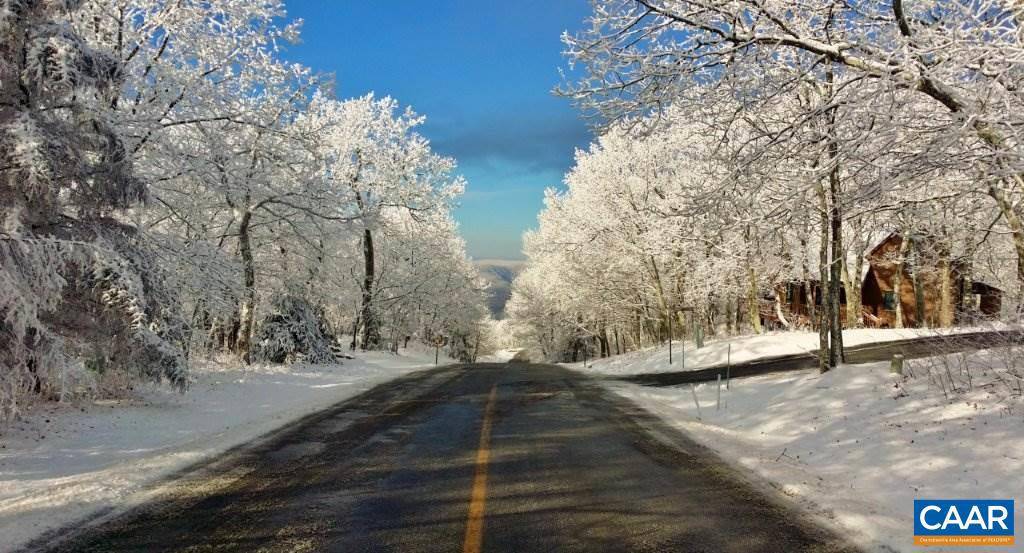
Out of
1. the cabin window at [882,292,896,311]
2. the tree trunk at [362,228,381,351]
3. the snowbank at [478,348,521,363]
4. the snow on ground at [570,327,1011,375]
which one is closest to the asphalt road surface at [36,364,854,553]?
the snow on ground at [570,327,1011,375]

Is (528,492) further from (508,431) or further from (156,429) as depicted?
(156,429)

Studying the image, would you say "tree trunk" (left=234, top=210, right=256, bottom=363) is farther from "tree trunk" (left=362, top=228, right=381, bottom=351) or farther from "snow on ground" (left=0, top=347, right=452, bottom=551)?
"tree trunk" (left=362, top=228, right=381, bottom=351)

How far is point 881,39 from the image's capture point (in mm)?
6602

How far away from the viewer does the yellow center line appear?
15.9 feet

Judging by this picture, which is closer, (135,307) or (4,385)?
(4,385)

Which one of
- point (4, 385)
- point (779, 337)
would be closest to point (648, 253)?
point (779, 337)

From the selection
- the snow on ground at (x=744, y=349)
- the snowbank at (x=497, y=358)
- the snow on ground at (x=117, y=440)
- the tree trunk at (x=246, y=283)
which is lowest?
the snowbank at (x=497, y=358)

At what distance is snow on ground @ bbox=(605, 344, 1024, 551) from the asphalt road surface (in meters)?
0.66

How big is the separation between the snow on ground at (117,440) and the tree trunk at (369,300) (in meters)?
17.0

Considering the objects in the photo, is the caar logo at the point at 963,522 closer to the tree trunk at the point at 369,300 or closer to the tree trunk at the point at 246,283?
the tree trunk at the point at 246,283

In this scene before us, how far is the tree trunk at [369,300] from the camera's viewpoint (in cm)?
3312

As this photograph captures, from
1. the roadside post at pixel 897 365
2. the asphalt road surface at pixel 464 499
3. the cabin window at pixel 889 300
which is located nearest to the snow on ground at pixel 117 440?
the asphalt road surface at pixel 464 499

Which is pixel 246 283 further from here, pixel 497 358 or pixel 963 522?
pixel 497 358

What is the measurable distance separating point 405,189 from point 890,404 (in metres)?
26.0
